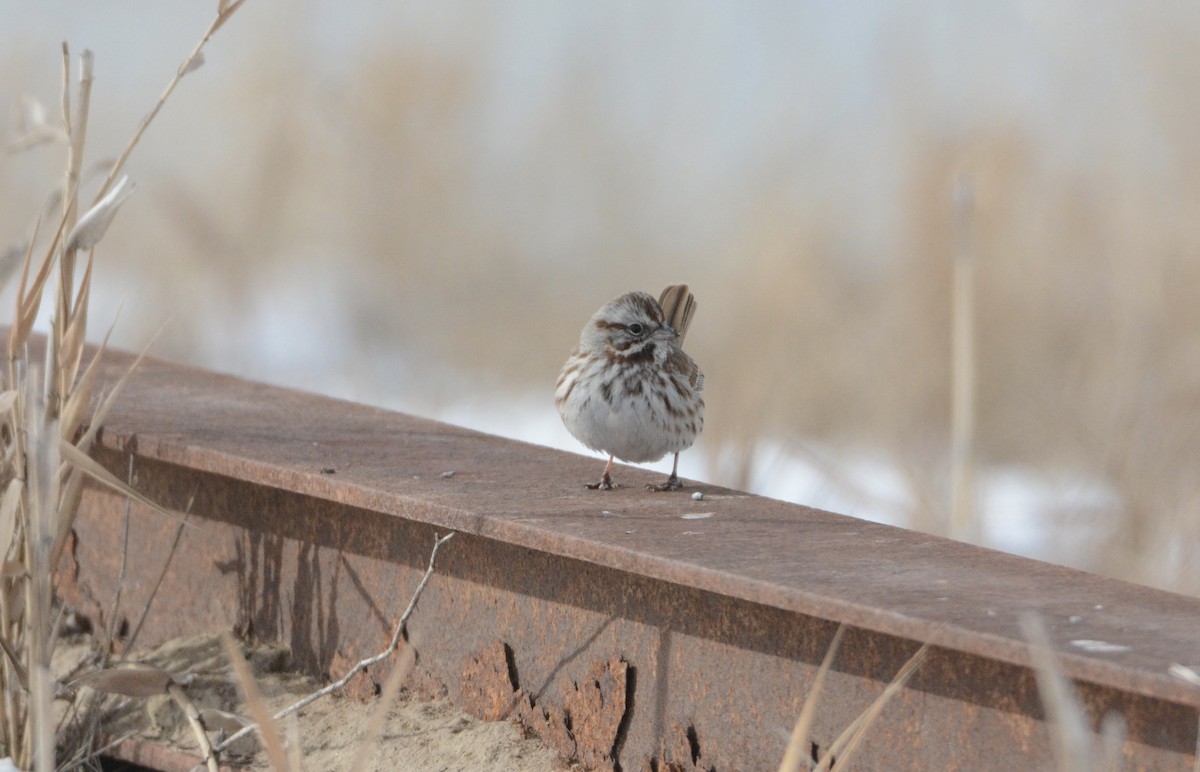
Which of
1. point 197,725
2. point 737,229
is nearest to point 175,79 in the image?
point 197,725

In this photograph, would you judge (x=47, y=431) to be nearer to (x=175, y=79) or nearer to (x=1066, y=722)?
(x=175, y=79)

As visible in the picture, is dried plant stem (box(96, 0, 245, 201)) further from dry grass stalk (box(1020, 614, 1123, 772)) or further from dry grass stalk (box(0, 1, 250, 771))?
dry grass stalk (box(1020, 614, 1123, 772))

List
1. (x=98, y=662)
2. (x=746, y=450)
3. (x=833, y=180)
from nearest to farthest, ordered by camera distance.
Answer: (x=98, y=662) → (x=746, y=450) → (x=833, y=180)

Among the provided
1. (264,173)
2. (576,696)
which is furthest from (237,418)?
(264,173)

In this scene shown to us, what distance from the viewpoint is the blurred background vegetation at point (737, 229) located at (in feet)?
17.8

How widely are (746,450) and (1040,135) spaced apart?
2.52 m

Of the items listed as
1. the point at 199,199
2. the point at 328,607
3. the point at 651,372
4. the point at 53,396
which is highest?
the point at 199,199

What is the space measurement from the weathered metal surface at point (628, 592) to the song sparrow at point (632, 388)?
0.09m

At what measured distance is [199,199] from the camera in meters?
7.39

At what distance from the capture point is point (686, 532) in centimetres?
260

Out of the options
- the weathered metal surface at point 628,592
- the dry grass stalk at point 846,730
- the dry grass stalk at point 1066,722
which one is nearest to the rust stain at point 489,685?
the weathered metal surface at point 628,592

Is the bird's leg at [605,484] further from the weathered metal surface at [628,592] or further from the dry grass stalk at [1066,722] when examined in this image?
the dry grass stalk at [1066,722]

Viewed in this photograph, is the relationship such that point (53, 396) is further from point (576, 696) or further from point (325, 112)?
point (325, 112)

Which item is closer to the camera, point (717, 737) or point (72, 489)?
point (717, 737)
